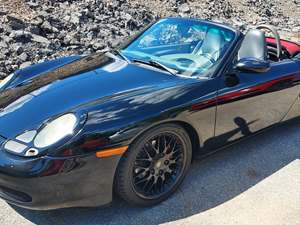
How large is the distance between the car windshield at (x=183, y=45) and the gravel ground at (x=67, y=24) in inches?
33.9

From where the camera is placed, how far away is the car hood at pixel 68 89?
2807 mm

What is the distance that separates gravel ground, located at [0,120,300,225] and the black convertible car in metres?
0.16

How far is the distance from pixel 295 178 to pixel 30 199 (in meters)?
2.37

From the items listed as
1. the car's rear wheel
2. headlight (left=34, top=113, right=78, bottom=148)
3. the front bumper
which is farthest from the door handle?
headlight (left=34, top=113, right=78, bottom=148)

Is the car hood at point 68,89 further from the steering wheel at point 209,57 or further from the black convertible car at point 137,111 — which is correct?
the steering wheel at point 209,57

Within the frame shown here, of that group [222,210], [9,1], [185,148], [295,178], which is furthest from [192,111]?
[9,1]

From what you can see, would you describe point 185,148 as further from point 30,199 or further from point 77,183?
point 30,199

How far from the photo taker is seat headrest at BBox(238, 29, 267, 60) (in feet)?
12.5

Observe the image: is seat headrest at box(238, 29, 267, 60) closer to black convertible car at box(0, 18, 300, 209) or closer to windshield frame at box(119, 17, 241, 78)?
black convertible car at box(0, 18, 300, 209)

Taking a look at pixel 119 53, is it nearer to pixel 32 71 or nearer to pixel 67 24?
pixel 32 71

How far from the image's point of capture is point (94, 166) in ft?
8.43

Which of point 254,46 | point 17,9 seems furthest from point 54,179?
point 17,9

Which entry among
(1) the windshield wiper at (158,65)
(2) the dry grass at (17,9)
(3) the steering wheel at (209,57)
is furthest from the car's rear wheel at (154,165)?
(2) the dry grass at (17,9)

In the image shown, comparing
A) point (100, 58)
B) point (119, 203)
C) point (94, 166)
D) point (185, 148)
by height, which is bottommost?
point (119, 203)
